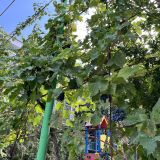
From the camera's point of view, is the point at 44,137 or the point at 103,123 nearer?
the point at 103,123

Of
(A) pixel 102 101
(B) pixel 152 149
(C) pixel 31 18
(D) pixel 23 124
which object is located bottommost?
(B) pixel 152 149

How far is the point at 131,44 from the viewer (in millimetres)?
1855

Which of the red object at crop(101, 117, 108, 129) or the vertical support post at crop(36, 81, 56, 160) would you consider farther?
the vertical support post at crop(36, 81, 56, 160)

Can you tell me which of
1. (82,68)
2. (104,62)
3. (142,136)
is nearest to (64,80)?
(82,68)

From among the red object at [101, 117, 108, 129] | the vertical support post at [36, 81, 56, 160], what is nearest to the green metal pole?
the vertical support post at [36, 81, 56, 160]

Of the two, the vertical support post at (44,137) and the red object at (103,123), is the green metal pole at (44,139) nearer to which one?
the vertical support post at (44,137)

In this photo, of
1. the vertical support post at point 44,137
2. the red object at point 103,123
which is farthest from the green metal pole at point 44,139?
the red object at point 103,123

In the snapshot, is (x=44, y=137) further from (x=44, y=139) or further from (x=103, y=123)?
(x=103, y=123)

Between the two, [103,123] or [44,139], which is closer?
[103,123]

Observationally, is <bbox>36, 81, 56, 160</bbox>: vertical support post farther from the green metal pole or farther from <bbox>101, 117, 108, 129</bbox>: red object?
<bbox>101, 117, 108, 129</bbox>: red object

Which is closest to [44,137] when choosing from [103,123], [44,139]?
[44,139]

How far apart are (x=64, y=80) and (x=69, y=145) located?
0.32 m

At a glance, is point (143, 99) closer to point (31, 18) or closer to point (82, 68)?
point (82, 68)

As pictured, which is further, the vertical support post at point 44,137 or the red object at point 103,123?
the vertical support post at point 44,137
